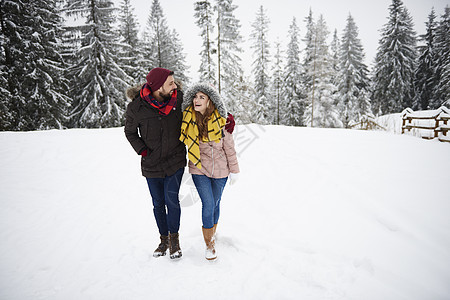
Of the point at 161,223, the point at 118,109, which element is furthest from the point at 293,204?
the point at 118,109

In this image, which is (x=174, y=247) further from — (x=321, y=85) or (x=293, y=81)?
(x=293, y=81)

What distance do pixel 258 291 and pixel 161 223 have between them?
1.47 m

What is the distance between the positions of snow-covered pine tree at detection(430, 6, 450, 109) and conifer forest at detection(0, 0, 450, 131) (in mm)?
131

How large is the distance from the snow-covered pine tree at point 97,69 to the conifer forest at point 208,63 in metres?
0.07

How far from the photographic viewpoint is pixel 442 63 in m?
24.0

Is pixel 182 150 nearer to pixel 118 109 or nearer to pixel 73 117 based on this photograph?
pixel 118 109

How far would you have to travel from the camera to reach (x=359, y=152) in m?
6.99

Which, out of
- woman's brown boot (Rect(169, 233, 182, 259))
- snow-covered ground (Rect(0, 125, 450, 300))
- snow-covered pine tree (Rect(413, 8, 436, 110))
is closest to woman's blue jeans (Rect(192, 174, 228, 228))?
woman's brown boot (Rect(169, 233, 182, 259))

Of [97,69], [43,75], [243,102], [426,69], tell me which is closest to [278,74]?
[243,102]

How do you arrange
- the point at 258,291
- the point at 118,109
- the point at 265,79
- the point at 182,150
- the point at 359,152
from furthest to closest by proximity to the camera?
the point at 265,79 < the point at 118,109 < the point at 359,152 < the point at 182,150 < the point at 258,291

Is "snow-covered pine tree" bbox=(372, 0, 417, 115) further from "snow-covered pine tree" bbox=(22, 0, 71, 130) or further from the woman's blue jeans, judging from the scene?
"snow-covered pine tree" bbox=(22, 0, 71, 130)

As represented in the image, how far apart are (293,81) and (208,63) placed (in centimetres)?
1346

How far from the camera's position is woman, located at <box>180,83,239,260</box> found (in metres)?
2.70

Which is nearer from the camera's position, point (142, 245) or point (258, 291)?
point (258, 291)
